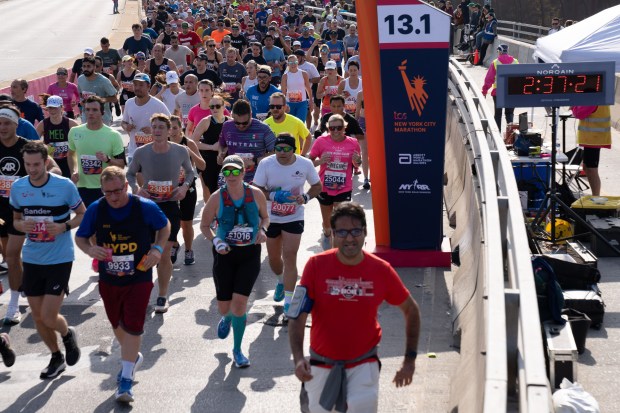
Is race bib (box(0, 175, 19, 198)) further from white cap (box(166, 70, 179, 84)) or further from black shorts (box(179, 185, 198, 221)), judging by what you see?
white cap (box(166, 70, 179, 84))

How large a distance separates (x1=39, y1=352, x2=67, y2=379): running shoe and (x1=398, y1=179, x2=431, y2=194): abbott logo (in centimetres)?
460

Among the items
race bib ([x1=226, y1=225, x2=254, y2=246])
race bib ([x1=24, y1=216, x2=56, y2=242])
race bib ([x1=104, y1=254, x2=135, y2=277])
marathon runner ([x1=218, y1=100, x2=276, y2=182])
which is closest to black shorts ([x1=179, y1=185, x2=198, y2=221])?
marathon runner ([x1=218, y1=100, x2=276, y2=182])

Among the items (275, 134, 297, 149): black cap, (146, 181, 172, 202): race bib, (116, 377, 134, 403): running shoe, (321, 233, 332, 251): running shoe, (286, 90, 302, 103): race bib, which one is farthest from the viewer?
(286, 90, 302, 103): race bib

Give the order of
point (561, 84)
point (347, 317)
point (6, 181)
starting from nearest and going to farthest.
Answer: point (347, 317) < point (6, 181) < point (561, 84)

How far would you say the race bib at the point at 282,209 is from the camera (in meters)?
10.3

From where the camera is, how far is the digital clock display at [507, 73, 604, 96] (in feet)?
40.3

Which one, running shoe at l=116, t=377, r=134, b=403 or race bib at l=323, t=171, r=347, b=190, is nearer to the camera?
running shoe at l=116, t=377, r=134, b=403

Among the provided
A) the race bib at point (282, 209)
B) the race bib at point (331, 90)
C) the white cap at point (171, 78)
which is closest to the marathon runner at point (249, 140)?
the race bib at point (282, 209)

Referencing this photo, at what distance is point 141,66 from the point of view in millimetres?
23281

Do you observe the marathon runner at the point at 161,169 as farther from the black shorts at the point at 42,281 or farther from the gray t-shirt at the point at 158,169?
the black shorts at the point at 42,281

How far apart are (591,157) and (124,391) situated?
8.45 m

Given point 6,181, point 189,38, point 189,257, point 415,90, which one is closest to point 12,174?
point 6,181

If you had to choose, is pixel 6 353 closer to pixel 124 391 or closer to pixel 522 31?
pixel 124 391

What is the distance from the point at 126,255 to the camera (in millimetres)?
8188
